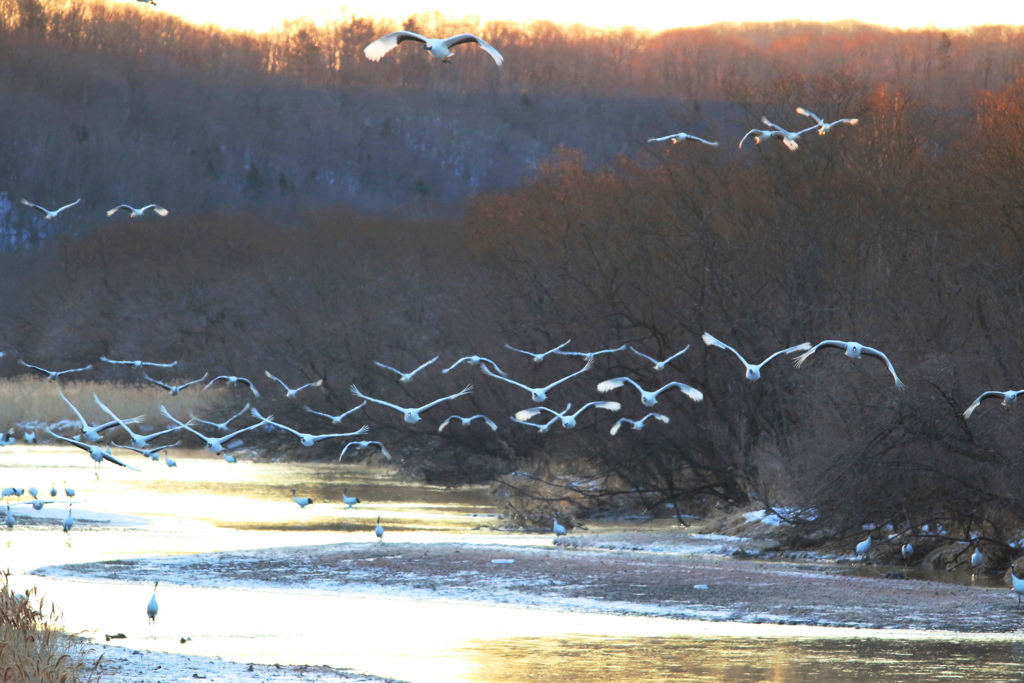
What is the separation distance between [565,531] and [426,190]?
4300 inches

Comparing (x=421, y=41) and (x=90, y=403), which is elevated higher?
(x=421, y=41)

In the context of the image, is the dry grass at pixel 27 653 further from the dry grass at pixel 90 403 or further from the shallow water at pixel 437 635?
the dry grass at pixel 90 403

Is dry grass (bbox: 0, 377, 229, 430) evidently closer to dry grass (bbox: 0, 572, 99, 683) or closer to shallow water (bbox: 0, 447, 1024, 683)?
shallow water (bbox: 0, 447, 1024, 683)

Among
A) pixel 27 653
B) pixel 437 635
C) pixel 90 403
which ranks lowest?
pixel 90 403

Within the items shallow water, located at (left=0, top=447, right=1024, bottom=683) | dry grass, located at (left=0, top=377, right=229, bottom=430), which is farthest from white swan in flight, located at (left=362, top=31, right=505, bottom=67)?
dry grass, located at (left=0, top=377, right=229, bottom=430)

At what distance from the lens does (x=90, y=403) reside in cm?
5269

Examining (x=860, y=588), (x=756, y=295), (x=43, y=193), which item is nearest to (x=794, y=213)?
(x=756, y=295)

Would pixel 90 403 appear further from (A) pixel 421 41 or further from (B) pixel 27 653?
(B) pixel 27 653

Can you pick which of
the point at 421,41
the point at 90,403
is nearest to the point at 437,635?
the point at 421,41

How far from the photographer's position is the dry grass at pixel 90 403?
53562 mm

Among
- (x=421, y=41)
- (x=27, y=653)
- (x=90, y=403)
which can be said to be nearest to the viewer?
(x=27, y=653)

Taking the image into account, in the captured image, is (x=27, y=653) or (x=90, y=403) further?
(x=90, y=403)

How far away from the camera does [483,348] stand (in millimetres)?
48031

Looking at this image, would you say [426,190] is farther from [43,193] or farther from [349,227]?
[349,227]
